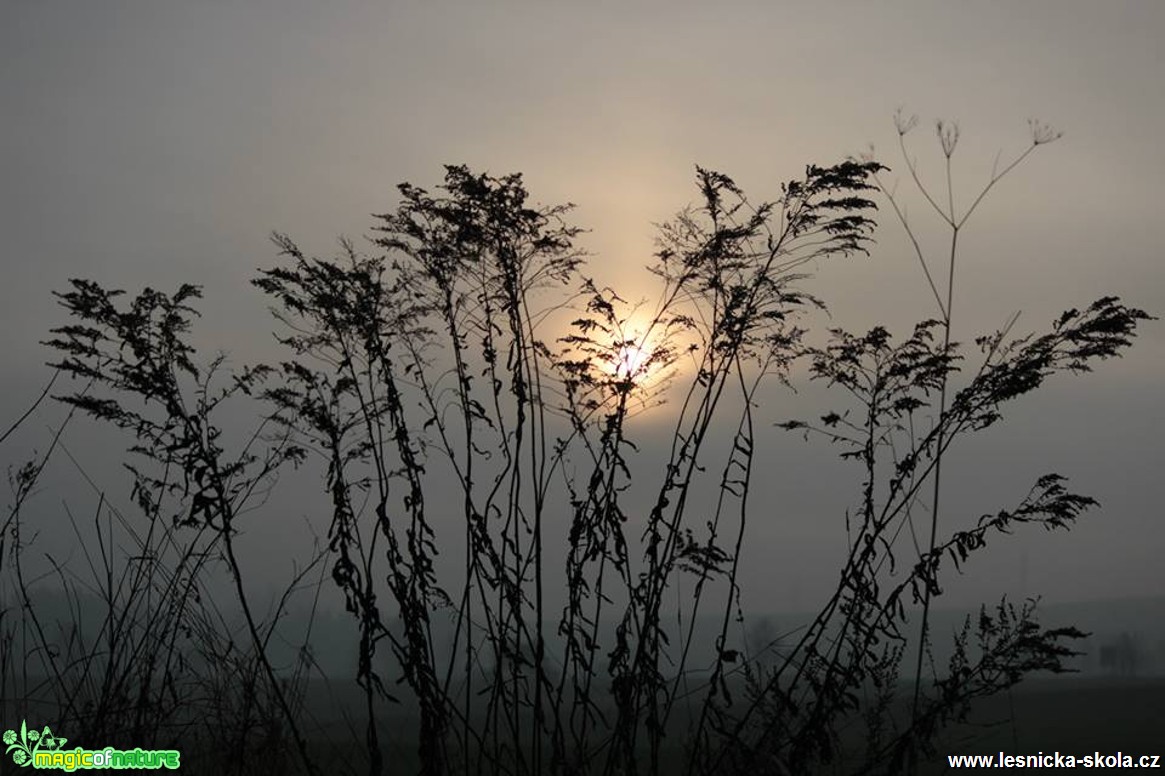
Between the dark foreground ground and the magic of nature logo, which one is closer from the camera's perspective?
the magic of nature logo

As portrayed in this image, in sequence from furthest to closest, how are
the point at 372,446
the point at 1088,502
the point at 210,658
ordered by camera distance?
1. the point at 210,658
2. the point at 372,446
3. the point at 1088,502

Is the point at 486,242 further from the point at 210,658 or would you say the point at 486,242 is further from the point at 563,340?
the point at 210,658

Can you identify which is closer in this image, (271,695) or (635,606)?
(635,606)

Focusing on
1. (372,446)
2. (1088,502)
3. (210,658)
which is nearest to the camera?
(1088,502)

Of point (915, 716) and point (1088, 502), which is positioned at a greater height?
point (1088, 502)

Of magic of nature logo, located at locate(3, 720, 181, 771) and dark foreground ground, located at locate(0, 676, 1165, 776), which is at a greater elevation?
magic of nature logo, located at locate(3, 720, 181, 771)

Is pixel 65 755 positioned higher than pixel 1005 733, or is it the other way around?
pixel 65 755

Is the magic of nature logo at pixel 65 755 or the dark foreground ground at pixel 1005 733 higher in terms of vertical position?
the magic of nature logo at pixel 65 755

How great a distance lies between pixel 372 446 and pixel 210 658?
164cm

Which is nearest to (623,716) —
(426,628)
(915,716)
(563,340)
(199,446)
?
(426,628)

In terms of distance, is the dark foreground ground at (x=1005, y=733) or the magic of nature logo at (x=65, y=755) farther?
the dark foreground ground at (x=1005, y=733)

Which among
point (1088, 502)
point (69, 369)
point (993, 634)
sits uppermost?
point (69, 369)

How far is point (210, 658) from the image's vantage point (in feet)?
16.8

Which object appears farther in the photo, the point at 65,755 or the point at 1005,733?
the point at 1005,733
